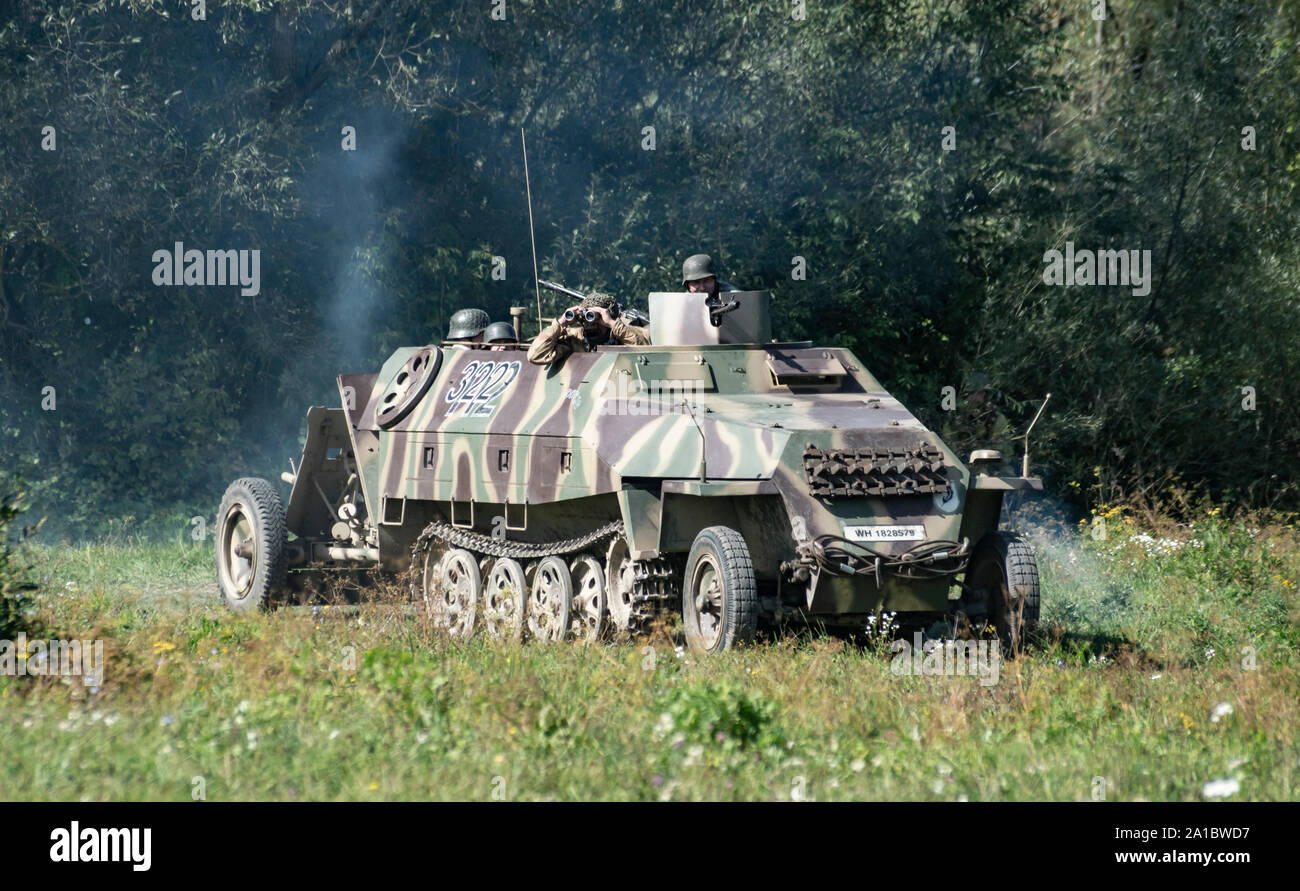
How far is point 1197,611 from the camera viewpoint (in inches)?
492

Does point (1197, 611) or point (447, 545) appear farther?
point (447, 545)

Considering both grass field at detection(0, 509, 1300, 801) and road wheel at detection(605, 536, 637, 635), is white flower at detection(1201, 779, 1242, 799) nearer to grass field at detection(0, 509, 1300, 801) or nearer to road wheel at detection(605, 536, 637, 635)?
grass field at detection(0, 509, 1300, 801)

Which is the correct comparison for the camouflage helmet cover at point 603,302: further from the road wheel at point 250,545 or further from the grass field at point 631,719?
the road wheel at point 250,545

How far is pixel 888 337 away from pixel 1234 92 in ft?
17.4

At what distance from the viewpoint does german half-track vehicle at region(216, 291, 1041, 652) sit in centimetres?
1033

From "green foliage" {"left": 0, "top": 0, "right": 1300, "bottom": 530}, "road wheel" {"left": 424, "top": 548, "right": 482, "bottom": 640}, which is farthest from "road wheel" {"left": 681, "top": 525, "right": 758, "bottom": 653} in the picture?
"green foliage" {"left": 0, "top": 0, "right": 1300, "bottom": 530}

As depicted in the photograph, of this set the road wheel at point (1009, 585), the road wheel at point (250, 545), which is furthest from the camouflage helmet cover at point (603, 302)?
the road wheel at point (1009, 585)

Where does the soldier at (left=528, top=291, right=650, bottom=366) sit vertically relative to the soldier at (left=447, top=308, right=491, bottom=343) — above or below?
below

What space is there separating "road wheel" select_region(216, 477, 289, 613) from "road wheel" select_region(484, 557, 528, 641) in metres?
1.92

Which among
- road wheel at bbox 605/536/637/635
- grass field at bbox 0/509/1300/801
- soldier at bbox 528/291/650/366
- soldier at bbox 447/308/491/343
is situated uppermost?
soldier at bbox 447/308/491/343

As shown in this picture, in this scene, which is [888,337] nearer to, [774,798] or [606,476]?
[606,476]

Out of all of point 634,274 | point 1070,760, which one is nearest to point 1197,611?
point 1070,760

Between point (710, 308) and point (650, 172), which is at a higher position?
point (650, 172)

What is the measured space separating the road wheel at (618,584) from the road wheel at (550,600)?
417 millimetres
